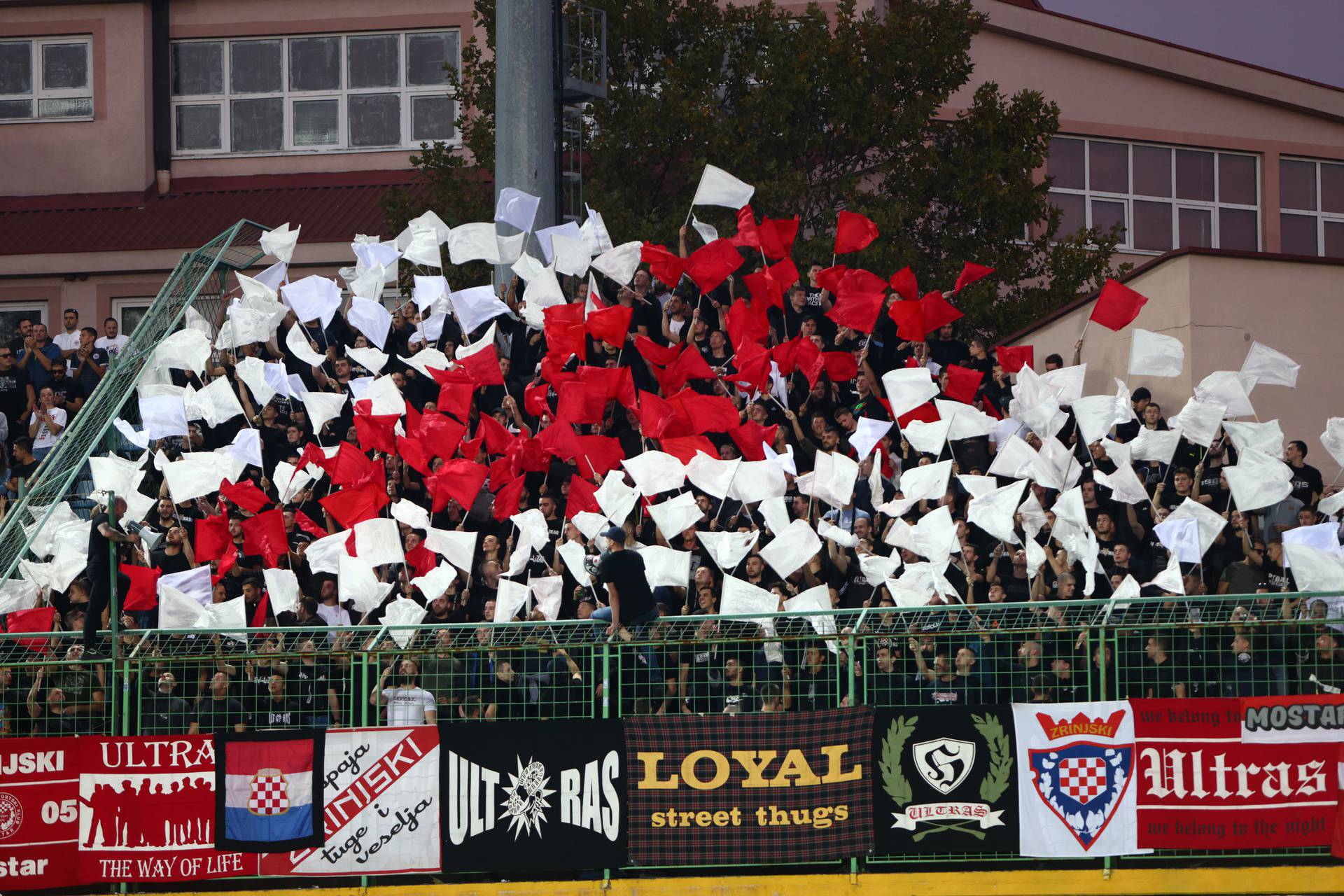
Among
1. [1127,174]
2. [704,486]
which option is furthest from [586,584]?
[1127,174]

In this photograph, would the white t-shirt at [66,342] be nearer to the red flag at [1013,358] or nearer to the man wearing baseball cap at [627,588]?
the red flag at [1013,358]

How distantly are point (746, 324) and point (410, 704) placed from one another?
6.25m

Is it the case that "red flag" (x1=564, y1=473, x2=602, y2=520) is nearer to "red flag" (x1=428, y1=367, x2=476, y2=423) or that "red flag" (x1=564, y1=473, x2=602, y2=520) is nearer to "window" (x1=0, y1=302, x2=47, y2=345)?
"red flag" (x1=428, y1=367, x2=476, y2=423)

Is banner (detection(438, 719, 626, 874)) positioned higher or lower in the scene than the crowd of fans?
lower

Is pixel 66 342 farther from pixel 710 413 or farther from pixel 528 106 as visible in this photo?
pixel 710 413

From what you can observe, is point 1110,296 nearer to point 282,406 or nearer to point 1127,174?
point 282,406

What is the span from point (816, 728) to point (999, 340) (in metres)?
11.8

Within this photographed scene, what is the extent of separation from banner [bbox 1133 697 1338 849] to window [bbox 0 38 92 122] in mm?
23988

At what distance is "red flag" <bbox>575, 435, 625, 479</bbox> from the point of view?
15344 millimetres

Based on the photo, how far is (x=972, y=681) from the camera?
35.2 feet

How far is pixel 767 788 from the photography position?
10.7 m

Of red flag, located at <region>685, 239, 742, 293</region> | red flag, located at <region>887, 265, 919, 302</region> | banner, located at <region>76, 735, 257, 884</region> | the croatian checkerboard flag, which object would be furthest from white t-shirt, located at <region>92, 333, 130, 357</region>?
the croatian checkerboard flag

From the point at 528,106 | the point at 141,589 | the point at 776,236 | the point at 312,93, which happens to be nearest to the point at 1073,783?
the point at 141,589

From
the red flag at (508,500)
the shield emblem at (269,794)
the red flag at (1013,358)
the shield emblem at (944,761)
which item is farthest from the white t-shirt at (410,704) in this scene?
the red flag at (1013,358)
